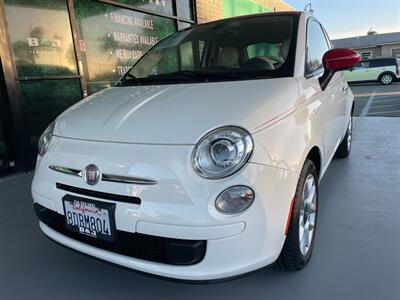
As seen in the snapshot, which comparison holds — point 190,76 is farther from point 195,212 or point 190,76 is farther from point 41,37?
point 41,37

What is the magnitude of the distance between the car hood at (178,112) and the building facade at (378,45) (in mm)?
28732

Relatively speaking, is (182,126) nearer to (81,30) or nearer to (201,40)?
(201,40)

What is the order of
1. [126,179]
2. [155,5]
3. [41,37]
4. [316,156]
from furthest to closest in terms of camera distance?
[155,5]
[41,37]
[316,156]
[126,179]

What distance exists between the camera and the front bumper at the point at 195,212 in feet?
4.75

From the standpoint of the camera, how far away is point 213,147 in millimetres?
1533

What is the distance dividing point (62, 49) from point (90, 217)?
349cm

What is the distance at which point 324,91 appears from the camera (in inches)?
97.6

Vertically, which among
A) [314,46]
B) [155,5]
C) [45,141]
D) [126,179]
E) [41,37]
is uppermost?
[155,5]

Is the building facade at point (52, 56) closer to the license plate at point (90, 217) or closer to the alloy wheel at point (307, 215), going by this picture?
the license plate at point (90, 217)

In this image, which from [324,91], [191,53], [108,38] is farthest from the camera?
[108,38]

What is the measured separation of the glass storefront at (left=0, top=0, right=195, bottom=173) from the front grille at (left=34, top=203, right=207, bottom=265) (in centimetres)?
288

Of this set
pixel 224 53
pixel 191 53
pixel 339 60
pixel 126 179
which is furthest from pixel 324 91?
pixel 126 179

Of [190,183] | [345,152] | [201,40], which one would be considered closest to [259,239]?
[190,183]

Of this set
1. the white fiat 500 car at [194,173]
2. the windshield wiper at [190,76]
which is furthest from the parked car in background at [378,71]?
the white fiat 500 car at [194,173]
